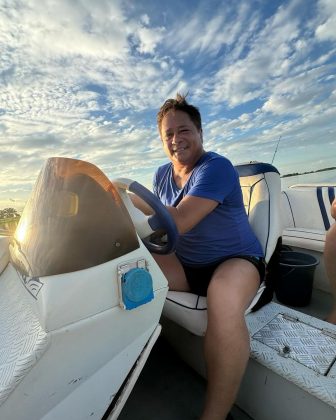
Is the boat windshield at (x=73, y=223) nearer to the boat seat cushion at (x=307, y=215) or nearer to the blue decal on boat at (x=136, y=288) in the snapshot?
the blue decal on boat at (x=136, y=288)

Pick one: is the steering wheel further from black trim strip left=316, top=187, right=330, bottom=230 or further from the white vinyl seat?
black trim strip left=316, top=187, right=330, bottom=230

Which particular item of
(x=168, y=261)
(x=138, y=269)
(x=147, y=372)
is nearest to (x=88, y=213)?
(x=138, y=269)

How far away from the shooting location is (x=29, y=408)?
0.72 m

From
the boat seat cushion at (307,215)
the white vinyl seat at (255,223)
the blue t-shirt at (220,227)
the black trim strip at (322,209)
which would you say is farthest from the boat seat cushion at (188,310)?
the black trim strip at (322,209)

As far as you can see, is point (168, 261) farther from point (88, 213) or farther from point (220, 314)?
point (88, 213)

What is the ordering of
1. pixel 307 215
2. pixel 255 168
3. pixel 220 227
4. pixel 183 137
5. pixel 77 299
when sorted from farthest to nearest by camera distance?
pixel 307 215 → pixel 255 168 → pixel 183 137 → pixel 220 227 → pixel 77 299

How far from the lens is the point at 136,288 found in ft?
2.90

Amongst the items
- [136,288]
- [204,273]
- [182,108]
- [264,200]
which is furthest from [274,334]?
[182,108]

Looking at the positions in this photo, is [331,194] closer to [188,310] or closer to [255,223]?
[255,223]

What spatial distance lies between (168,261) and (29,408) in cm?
103

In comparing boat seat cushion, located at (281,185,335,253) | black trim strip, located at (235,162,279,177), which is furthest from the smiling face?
boat seat cushion, located at (281,185,335,253)

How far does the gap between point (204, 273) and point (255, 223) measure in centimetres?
52

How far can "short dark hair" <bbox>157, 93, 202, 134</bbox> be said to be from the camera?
1.71 meters

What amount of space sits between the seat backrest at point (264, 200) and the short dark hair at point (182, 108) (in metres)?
0.50
